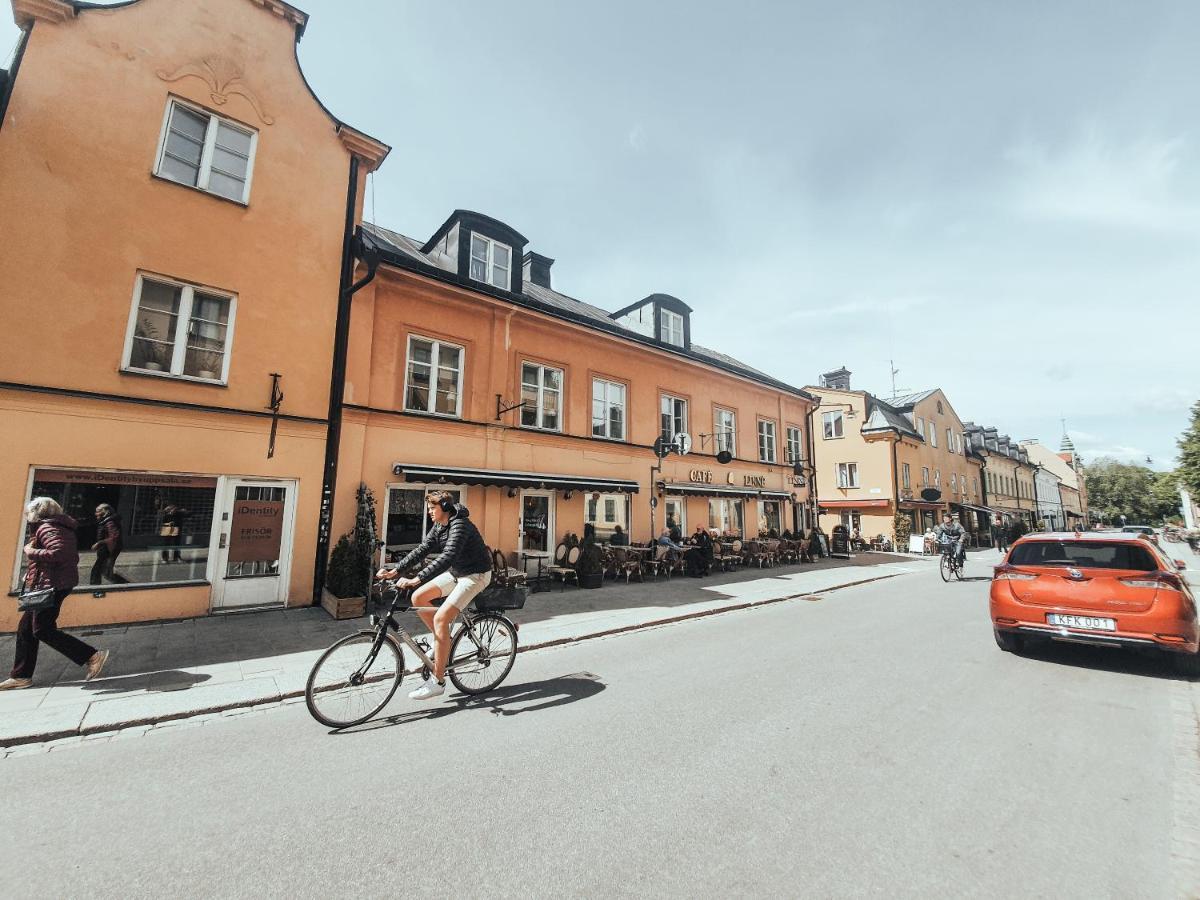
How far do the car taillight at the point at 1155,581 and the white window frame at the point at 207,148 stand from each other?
14.7 metres

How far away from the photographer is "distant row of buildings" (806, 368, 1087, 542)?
28984 mm

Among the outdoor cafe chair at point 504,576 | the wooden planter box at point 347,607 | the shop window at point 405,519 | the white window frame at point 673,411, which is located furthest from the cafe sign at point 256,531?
the white window frame at point 673,411

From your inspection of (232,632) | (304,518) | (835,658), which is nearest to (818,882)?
(835,658)

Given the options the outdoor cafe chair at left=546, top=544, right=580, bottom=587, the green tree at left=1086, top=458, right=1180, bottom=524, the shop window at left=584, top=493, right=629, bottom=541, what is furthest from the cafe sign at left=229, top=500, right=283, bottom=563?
the green tree at left=1086, top=458, right=1180, bottom=524

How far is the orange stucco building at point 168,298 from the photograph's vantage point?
7.75 metres

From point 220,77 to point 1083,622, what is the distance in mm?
16319

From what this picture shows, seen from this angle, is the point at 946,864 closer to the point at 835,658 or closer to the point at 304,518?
the point at 835,658

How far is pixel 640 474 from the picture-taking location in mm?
15352

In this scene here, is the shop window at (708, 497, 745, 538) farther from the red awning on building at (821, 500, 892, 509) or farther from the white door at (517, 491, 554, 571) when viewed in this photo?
the red awning on building at (821, 500, 892, 509)

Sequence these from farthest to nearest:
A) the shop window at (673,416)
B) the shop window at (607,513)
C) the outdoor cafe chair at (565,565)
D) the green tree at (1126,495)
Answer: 1. the green tree at (1126,495)
2. the shop window at (673,416)
3. the shop window at (607,513)
4. the outdoor cafe chair at (565,565)

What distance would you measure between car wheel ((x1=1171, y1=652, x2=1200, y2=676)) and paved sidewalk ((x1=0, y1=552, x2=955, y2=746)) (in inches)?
234

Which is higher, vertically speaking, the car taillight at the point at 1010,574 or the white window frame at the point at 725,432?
the white window frame at the point at 725,432

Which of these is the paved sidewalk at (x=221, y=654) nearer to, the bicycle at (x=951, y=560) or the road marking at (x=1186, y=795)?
the road marking at (x=1186, y=795)

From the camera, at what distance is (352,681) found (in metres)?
4.70
